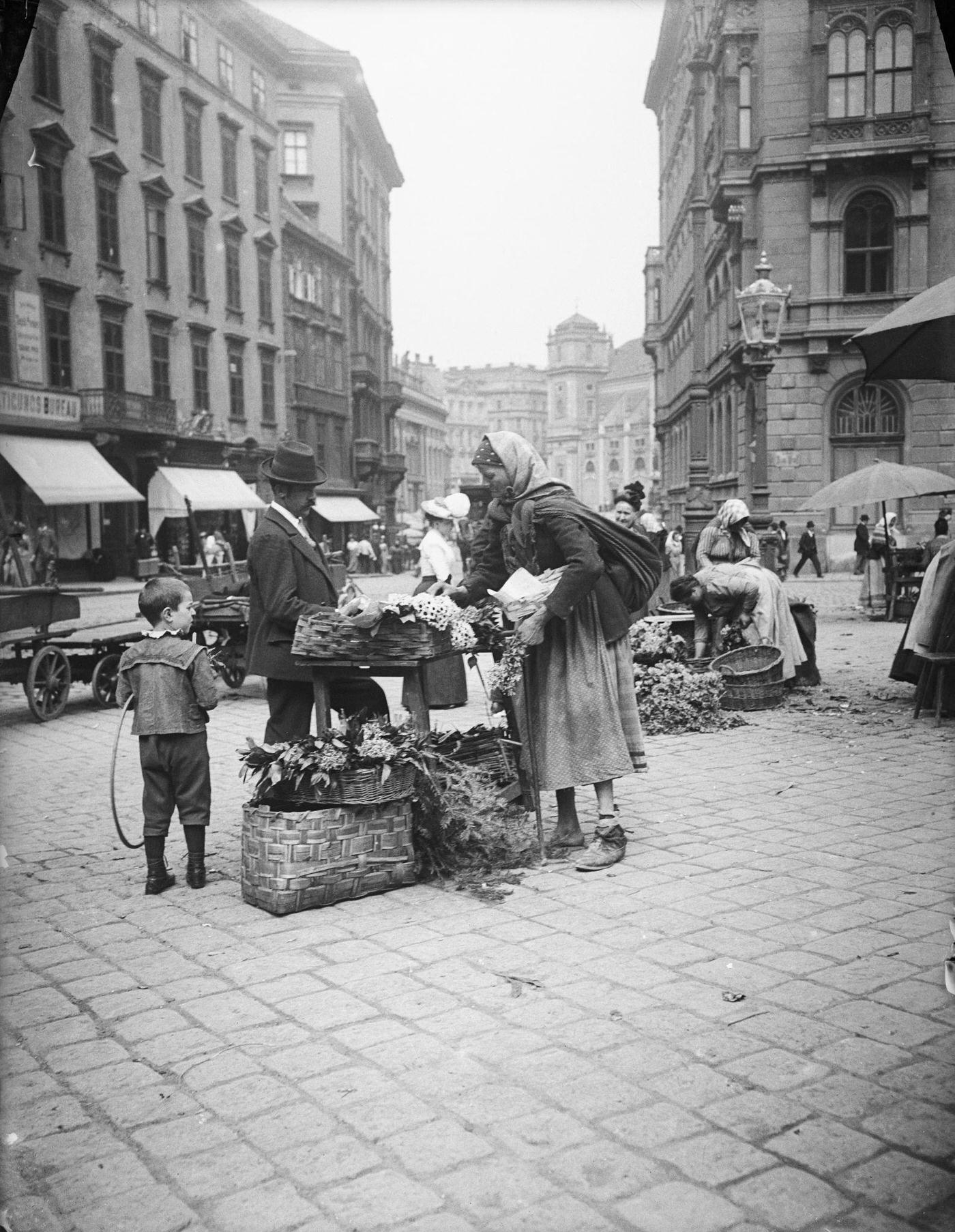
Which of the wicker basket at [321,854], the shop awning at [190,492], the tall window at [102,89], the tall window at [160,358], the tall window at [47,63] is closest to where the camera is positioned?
the wicker basket at [321,854]

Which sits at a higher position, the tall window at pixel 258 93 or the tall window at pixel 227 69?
the tall window at pixel 227 69

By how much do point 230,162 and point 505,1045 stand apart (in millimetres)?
28602

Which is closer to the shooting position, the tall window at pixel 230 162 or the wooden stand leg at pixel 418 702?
the wooden stand leg at pixel 418 702

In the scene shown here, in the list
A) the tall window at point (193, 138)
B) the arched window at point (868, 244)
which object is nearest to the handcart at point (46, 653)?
the tall window at point (193, 138)

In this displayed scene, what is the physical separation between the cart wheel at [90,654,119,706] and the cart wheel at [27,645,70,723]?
277mm

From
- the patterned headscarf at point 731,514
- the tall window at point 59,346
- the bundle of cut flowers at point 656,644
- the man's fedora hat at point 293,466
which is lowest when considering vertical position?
the bundle of cut flowers at point 656,644

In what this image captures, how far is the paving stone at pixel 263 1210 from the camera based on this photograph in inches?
98.4

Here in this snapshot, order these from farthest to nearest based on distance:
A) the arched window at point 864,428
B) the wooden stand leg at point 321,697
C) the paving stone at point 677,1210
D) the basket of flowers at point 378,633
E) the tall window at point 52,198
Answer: the arched window at point 864,428 < the tall window at point 52,198 < the wooden stand leg at point 321,697 < the basket of flowers at point 378,633 < the paving stone at point 677,1210

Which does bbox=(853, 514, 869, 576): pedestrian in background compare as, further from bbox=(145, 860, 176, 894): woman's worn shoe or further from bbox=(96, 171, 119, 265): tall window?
bbox=(145, 860, 176, 894): woman's worn shoe

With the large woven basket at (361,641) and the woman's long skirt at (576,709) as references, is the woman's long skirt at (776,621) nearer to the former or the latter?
the woman's long skirt at (576,709)

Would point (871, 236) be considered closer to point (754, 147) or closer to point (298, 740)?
point (754, 147)

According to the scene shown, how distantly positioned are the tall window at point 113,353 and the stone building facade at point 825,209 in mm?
13709

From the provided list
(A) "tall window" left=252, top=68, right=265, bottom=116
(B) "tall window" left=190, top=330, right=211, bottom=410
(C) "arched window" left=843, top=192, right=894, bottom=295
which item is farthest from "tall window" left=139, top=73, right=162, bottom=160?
(C) "arched window" left=843, top=192, right=894, bottom=295

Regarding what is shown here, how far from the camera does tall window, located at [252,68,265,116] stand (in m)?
25.5
